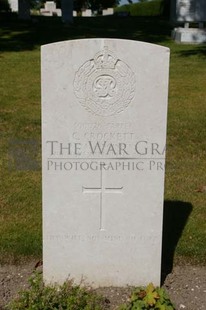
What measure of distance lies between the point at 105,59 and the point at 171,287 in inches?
66.9

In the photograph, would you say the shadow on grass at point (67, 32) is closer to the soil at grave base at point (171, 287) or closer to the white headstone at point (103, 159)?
the soil at grave base at point (171, 287)

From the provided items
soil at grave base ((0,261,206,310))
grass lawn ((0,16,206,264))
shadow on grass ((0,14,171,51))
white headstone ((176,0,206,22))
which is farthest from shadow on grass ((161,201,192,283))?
white headstone ((176,0,206,22))

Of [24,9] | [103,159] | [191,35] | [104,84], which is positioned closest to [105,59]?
[104,84]

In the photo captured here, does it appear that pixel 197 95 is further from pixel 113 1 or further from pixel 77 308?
pixel 113 1

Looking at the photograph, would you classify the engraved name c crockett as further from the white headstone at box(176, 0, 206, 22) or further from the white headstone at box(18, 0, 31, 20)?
the white headstone at box(18, 0, 31, 20)

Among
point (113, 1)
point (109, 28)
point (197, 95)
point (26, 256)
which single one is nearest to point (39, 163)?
point (26, 256)

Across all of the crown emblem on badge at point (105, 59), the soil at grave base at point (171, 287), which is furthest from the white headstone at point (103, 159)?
the soil at grave base at point (171, 287)

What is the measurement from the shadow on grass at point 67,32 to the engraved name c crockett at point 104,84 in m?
11.9

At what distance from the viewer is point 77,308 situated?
11.2 feet

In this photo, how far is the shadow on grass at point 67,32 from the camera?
16.3 meters

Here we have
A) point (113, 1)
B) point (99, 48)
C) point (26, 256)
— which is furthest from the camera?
point (113, 1)

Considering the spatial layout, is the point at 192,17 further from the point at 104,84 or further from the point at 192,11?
the point at 104,84

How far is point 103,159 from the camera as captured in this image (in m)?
3.59

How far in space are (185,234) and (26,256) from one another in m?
1.33
